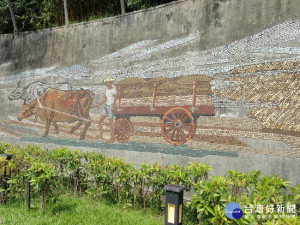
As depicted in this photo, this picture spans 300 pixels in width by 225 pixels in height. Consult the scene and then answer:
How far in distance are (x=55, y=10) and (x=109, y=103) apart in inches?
214

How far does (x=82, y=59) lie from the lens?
7355mm

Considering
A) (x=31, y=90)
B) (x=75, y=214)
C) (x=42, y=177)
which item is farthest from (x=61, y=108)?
(x=75, y=214)

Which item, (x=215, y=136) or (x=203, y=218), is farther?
(x=215, y=136)

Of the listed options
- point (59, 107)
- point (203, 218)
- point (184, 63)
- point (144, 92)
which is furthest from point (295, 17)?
point (59, 107)

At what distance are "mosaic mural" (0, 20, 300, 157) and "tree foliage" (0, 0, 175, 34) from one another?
2.67 m

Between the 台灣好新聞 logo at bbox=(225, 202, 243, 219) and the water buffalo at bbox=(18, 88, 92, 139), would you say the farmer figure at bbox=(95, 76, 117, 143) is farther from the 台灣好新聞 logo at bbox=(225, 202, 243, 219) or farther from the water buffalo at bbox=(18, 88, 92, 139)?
the 台灣好新聞 logo at bbox=(225, 202, 243, 219)

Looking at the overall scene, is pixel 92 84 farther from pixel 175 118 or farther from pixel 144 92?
pixel 175 118

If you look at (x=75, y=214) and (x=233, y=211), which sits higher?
(x=233, y=211)

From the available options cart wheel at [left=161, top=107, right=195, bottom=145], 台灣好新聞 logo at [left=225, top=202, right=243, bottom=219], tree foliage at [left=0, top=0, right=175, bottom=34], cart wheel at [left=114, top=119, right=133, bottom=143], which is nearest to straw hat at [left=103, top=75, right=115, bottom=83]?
cart wheel at [left=114, top=119, right=133, bottom=143]

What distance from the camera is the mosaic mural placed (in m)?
4.58

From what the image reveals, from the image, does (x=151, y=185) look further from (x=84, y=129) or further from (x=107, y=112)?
(x=84, y=129)

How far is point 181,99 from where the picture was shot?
5539 millimetres

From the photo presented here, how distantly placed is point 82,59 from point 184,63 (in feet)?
10.1

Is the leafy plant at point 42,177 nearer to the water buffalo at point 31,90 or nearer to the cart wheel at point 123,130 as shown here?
the cart wheel at point 123,130
